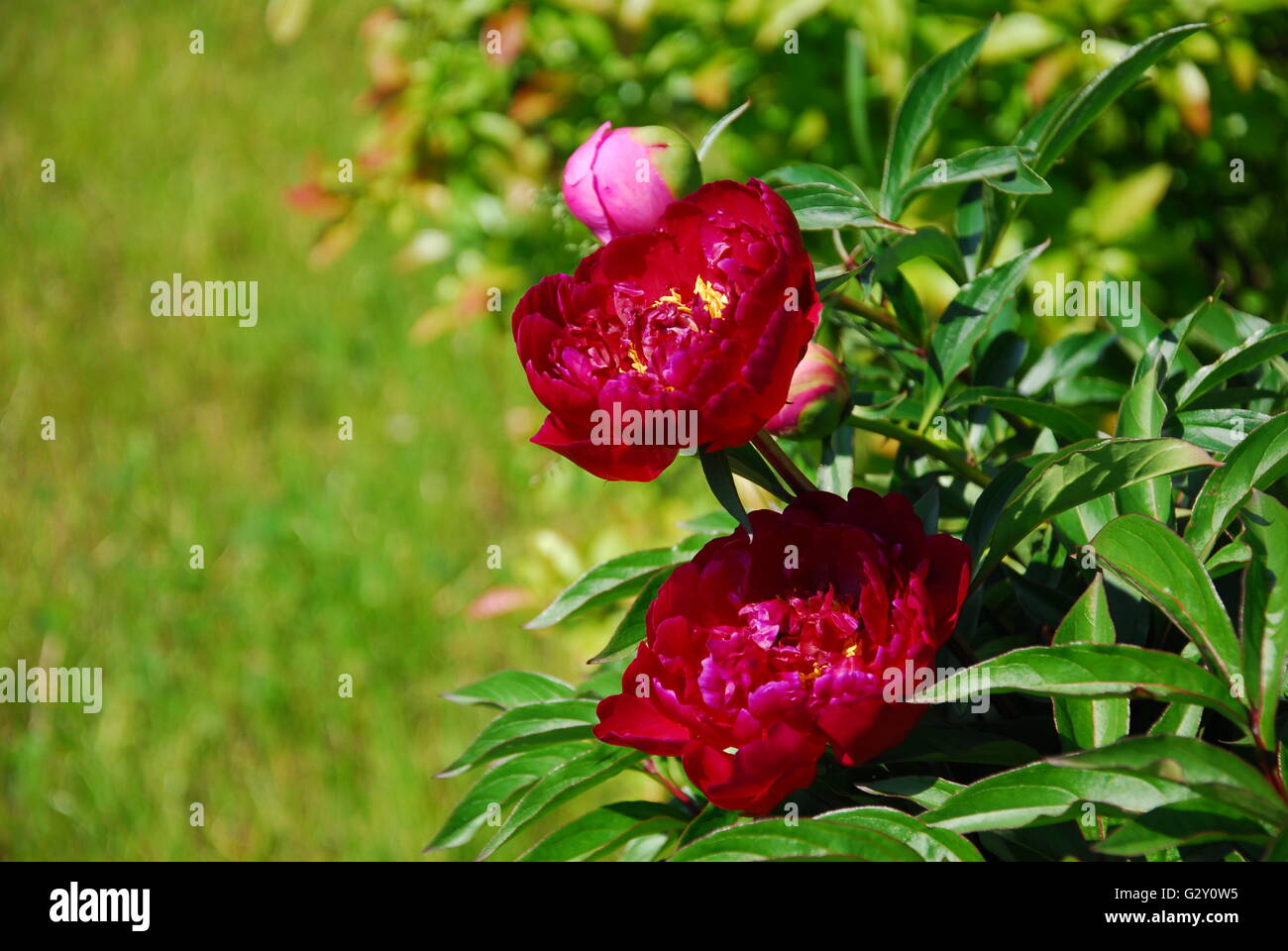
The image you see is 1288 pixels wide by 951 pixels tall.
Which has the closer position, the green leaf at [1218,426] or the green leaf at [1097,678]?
the green leaf at [1097,678]

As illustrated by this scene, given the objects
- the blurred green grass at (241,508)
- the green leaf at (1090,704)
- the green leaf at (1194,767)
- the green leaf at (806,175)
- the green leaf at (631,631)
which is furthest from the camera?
the blurred green grass at (241,508)

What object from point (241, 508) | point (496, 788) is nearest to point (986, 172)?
point (496, 788)

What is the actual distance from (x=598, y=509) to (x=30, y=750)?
118 centimetres

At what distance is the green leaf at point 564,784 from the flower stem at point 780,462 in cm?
18

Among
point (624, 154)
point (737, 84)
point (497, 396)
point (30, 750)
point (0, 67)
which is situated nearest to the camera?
point (624, 154)

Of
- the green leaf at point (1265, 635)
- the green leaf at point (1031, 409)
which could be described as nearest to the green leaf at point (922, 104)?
the green leaf at point (1031, 409)

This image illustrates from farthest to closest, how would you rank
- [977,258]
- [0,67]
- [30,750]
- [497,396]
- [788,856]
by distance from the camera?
[0,67]
[497,396]
[30,750]
[977,258]
[788,856]

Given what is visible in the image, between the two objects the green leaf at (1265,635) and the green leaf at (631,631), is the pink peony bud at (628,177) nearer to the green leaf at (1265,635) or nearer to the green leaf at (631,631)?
the green leaf at (631,631)

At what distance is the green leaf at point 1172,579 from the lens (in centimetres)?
57

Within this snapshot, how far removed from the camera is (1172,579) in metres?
0.59

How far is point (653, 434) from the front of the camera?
0.58m

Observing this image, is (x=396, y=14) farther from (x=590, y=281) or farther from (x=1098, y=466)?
(x=1098, y=466)

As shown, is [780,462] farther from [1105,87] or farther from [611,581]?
[1105,87]

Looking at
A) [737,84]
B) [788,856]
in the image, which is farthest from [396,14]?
[788,856]
